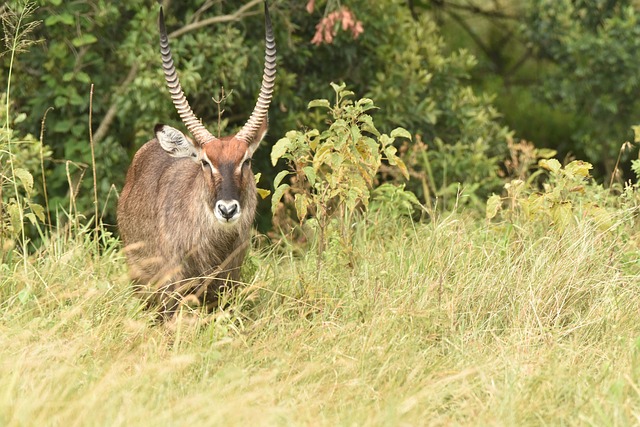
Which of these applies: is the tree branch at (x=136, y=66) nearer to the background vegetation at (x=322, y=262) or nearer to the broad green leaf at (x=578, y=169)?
the background vegetation at (x=322, y=262)

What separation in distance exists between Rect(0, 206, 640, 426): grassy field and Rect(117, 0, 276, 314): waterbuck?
0.59 ft

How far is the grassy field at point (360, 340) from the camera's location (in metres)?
4.61

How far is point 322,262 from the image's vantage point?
21.4 ft

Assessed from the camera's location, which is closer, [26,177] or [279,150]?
[279,150]

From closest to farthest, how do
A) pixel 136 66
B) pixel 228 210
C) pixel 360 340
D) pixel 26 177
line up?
pixel 360 340
pixel 228 210
pixel 26 177
pixel 136 66

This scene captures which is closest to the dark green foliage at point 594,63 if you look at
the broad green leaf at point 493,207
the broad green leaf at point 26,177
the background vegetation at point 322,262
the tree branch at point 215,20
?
the background vegetation at point 322,262

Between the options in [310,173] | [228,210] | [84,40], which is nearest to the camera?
[228,210]

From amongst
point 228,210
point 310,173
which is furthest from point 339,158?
point 228,210

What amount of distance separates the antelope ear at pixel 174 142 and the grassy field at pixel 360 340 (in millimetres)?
660

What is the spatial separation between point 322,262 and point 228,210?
0.87 m

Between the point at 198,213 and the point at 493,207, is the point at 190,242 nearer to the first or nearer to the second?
the point at 198,213

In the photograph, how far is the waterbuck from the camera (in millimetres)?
6012

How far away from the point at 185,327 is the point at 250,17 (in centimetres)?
474

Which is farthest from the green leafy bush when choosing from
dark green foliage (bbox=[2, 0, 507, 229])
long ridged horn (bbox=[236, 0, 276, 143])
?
dark green foliage (bbox=[2, 0, 507, 229])
